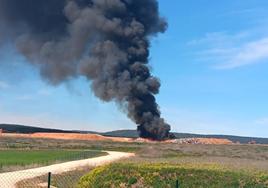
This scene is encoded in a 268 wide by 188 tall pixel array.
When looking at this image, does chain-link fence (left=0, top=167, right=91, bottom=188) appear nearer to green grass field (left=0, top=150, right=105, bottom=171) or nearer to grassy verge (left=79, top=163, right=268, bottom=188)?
grassy verge (left=79, top=163, right=268, bottom=188)

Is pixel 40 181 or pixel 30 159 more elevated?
pixel 30 159

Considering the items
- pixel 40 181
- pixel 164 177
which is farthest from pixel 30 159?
pixel 164 177

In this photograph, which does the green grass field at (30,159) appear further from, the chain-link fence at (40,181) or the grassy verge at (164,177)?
the grassy verge at (164,177)

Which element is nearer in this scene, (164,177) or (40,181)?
(164,177)

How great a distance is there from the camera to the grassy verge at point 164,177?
60.8 feet

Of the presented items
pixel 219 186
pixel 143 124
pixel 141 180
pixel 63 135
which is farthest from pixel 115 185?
pixel 63 135

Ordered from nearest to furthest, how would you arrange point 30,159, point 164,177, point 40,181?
point 164,177
point 40,181
point 30,159

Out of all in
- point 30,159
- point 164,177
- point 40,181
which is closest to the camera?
point 164,177

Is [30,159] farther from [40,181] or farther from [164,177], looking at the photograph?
[164,177]

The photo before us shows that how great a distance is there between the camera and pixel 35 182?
933 inches

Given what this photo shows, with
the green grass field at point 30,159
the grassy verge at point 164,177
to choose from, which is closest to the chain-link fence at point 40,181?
the grassy verge at point 164,177

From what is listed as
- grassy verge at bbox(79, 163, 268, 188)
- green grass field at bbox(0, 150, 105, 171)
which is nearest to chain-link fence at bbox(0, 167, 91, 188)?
grassy verge at bbox(79, 163, 268, 188)

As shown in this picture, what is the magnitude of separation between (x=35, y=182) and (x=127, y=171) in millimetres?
6117

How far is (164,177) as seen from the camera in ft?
62.3
